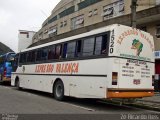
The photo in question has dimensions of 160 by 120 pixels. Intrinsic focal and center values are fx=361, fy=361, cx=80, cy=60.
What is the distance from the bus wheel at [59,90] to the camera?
56.0 ft

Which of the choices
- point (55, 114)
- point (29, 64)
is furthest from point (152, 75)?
point (29, 64)

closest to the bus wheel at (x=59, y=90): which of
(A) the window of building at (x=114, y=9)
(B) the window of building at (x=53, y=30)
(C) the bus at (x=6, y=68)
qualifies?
(C) the bus at (x=6, y=68)

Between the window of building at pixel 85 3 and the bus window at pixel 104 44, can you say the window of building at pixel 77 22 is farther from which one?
the bus window at pixel 104 44

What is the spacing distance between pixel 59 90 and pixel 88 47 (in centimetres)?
336

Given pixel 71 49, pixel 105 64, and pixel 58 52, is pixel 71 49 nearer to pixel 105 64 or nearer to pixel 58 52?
pixel 58 52

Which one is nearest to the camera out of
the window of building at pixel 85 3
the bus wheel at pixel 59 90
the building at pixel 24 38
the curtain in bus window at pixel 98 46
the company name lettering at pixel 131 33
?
the company name lettering at pixel 131 33

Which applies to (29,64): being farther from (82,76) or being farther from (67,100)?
(82,76)

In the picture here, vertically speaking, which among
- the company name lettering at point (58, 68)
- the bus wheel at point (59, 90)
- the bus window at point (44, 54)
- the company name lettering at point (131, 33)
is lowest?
the bus wheel at point (59, 90)

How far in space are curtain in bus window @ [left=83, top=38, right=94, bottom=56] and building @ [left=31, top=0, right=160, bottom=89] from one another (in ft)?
34.8

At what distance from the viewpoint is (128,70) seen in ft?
46.3

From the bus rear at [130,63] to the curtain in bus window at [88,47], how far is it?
129 cm

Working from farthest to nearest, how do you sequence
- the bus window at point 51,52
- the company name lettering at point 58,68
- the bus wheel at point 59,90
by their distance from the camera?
the bus window at point 51,52 < the bus wheel at point 59,90 < the company name lettering at point 58,68

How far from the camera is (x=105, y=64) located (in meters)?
13.8

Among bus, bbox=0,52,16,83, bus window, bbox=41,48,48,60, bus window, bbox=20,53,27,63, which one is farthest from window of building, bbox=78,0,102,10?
bus window, bbox=41,48,48,60
